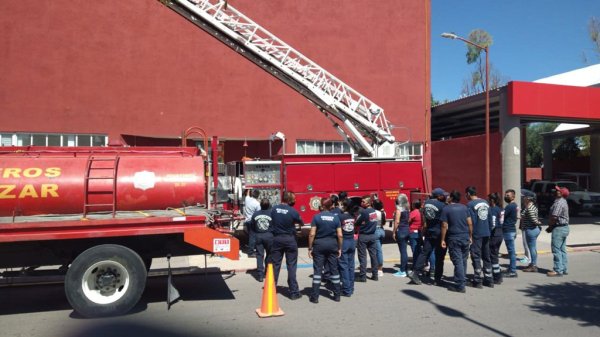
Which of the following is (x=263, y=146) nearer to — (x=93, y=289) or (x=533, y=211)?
(x=533, y=211)

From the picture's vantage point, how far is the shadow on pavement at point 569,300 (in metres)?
6.53

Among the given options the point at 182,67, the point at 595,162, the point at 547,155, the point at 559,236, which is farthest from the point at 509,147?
the point at 547,155

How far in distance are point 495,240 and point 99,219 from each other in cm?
688

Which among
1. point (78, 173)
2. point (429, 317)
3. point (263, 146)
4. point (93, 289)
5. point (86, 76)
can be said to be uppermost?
point (86, 76)

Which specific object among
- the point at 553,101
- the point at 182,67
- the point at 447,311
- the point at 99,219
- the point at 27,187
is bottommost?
the point at 447,311

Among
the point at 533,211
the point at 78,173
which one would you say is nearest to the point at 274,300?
the point at 78,173

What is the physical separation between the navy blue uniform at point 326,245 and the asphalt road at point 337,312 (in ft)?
1.40

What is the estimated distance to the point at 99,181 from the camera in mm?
6812

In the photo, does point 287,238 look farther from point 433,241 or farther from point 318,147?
point 318,147

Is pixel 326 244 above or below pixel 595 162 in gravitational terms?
below

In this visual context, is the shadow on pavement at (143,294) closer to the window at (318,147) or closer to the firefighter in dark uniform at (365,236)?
the firefighter in dark uniform at (365,236)

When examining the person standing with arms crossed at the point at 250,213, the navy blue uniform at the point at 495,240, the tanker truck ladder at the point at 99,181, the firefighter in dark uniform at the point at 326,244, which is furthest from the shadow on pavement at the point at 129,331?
the navy blue uniform at the point at 495,240

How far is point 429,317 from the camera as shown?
6477 millimetres

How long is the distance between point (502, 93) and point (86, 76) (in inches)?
600
